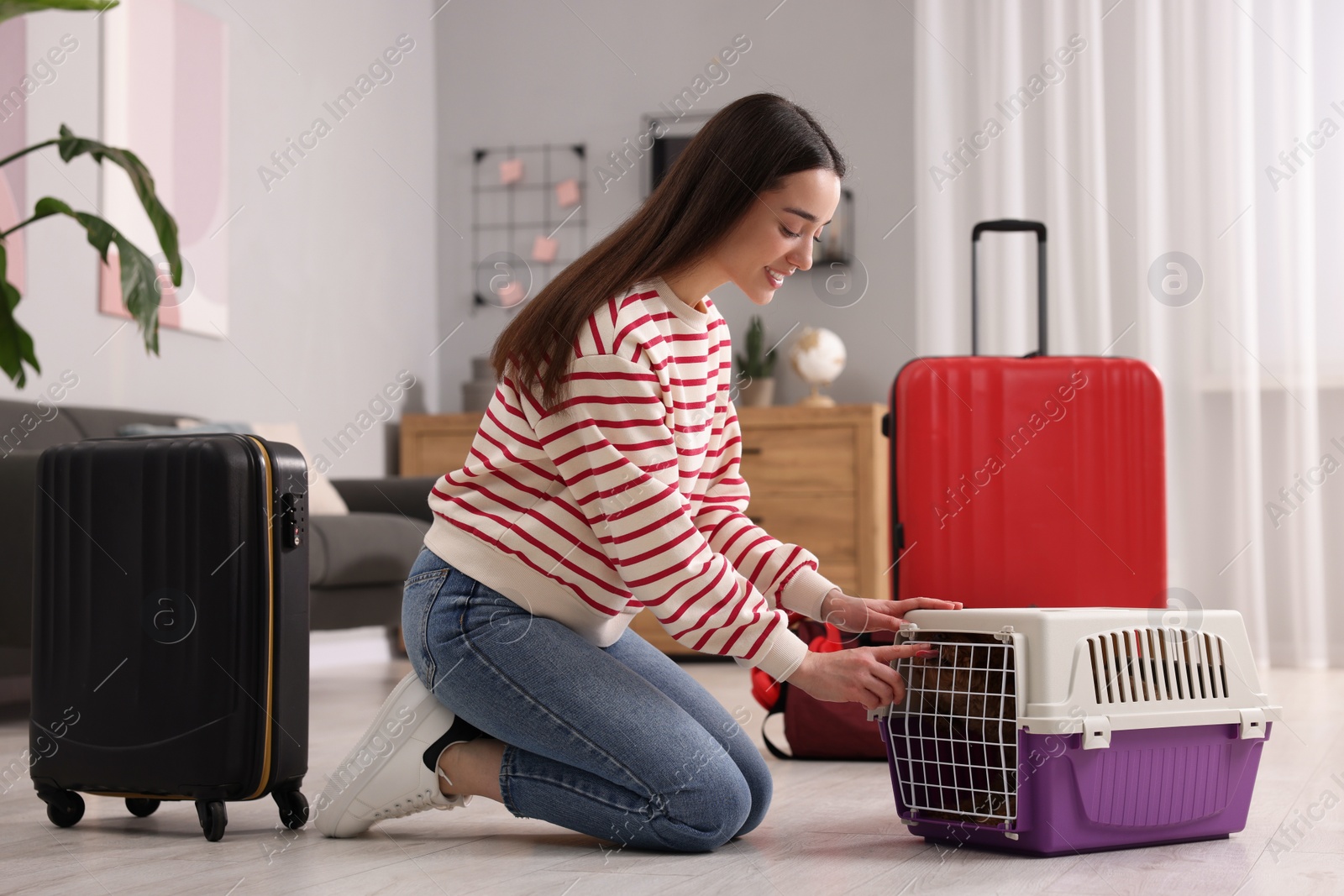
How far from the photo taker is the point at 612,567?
1.39 metres

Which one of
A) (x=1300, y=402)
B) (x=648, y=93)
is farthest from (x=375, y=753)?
(x=648, y=93)

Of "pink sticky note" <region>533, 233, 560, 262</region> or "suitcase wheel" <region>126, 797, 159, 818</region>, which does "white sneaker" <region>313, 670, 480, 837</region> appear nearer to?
"suitcase wheel" <region>126, 797, 159, 818</region>

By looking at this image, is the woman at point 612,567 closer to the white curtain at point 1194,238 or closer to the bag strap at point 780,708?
the bag strap at point 780,708

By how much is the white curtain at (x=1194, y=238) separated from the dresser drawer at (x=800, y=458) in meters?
0.51

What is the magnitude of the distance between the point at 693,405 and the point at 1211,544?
286 centimetres

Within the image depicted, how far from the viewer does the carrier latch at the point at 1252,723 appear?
4.52 feet

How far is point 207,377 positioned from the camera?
3500 millimetres

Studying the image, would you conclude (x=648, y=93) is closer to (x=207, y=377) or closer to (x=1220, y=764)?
(x=207, y=377)

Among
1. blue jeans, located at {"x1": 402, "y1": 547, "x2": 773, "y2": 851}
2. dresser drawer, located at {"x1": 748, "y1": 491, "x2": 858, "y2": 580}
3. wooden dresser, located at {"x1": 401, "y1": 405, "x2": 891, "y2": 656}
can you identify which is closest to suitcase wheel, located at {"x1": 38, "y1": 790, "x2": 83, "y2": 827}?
blue jeans, located at {"x1": 402, "y1": 547, "x2": 773, "y2": 851}

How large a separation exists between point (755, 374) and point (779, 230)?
9.31 feet

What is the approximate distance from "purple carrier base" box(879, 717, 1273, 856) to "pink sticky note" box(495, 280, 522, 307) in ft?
11.3

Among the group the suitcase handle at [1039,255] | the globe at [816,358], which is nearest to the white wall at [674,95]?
the globe at [816,358]

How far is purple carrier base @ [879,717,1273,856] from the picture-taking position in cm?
130

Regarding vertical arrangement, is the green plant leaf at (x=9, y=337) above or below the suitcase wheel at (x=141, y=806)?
above
